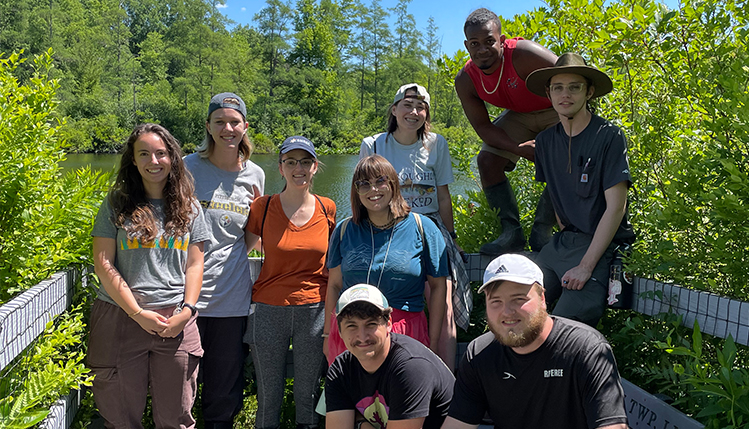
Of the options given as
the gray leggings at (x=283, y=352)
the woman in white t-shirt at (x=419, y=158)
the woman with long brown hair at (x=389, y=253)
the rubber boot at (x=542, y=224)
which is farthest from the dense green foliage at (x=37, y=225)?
the rubber boot at (x=542, y=224)

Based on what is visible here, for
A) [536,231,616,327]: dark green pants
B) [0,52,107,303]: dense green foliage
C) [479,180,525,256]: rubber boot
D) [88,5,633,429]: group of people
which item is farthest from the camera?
[479,180,525,256]: rubber boot

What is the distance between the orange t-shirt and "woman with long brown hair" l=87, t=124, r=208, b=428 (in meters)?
0.45

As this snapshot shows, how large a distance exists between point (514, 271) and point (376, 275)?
979 mm

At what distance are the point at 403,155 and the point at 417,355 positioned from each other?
5.26ft

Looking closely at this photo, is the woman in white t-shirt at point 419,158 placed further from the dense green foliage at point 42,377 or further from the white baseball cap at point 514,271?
the dense green foliage at point 42,377

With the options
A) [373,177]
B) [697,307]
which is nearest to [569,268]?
[697,307]

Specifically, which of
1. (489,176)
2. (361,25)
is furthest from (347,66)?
(489,176)

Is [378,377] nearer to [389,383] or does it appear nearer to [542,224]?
[389,383]

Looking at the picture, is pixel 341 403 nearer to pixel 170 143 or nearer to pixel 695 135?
pixel 170 143

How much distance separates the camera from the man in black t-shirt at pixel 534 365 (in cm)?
236

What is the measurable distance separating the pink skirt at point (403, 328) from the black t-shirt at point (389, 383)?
15.3 inches

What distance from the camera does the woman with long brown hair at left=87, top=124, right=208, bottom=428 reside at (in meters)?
3.18

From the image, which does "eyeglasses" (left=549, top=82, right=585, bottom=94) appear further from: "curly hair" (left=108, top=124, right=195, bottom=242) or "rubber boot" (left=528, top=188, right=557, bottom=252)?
"curly hair" (left=108, top=124, right=195, bottom=242)

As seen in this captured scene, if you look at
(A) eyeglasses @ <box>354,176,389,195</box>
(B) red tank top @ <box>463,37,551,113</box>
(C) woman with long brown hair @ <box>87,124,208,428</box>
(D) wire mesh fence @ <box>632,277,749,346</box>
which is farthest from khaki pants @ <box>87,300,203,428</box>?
(D) wire mesh fence @ <box>632,277,749,346</box>
